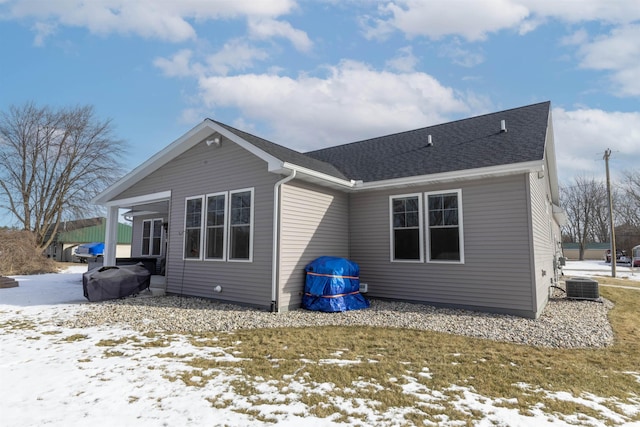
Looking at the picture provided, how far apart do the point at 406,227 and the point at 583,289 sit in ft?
18.0

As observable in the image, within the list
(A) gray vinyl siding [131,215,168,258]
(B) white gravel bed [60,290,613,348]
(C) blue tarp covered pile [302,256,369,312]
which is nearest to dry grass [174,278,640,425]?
(B) white gravel bed [60,290,613,348]

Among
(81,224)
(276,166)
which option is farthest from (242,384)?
(81,224)

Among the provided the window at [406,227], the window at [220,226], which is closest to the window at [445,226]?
the window at [406,227]

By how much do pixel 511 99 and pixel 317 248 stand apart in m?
10.4

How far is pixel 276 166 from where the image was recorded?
22.6 feet

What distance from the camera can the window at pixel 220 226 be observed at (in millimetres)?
7820

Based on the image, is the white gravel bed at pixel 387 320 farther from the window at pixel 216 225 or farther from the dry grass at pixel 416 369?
the window at pixel 216 225

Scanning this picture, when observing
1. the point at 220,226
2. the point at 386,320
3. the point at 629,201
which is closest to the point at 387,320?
the point at 386,320

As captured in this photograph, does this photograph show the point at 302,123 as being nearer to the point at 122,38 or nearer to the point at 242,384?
the point at 122,38

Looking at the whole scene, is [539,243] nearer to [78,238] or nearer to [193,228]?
[193,228]

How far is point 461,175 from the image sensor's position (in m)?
7.09

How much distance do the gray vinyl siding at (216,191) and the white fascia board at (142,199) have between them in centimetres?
16

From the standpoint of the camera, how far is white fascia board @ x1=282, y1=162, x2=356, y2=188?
692 cm

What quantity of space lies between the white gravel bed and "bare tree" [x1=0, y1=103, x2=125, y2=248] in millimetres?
22560
